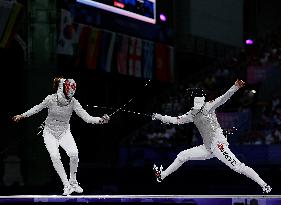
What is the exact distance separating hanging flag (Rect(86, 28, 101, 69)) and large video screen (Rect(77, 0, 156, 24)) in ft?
3.15

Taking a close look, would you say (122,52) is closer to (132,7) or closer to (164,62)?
(132,7)

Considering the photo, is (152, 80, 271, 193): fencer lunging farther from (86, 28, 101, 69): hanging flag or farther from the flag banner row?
(86, 28, 101, 69): hanging flag

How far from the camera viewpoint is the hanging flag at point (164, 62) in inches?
1009

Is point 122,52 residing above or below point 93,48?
above

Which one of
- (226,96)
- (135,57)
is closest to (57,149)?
(226,96)

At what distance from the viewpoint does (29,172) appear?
1905 cm

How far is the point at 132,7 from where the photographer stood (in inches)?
898

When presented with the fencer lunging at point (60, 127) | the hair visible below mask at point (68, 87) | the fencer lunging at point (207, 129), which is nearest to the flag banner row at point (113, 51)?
the fencer lunging at point (60, 127)

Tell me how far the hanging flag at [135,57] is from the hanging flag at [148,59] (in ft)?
0.96

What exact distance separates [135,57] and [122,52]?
75cm

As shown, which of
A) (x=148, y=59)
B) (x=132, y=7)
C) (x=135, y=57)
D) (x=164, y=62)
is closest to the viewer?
(x=132, y=7)

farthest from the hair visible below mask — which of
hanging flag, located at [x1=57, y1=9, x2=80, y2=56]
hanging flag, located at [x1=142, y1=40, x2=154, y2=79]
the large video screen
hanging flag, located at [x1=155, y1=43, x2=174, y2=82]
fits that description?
hanging flag, located at [x1=155, y1=43, x2=174, y2=82]

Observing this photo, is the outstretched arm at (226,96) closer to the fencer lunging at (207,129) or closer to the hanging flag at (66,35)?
the fencer lunging at (207,129)

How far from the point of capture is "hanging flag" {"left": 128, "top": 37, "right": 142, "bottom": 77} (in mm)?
23953
